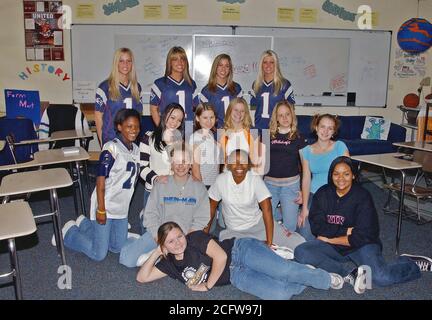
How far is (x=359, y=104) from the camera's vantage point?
680cm

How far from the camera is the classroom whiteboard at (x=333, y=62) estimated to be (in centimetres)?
654

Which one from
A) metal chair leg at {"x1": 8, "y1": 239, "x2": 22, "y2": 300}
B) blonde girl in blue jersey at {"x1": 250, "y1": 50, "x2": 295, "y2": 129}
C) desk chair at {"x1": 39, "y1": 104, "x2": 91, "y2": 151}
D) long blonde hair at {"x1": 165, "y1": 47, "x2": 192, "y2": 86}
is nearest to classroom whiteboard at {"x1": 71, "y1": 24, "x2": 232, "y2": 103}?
desk chair at {"x1": 39, "y1": 104, "x2": 91, "y2": 151}

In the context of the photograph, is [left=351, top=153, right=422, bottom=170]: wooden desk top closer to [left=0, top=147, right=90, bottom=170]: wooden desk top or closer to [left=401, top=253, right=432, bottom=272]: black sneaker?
[left=401, top=253, right=432, bottom=272]: black sneaker

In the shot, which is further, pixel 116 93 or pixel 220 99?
pixel 220 99

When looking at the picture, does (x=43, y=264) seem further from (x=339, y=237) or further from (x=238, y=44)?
(x=238, y=44)

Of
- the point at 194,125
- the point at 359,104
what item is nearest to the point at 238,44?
the point at 359,104

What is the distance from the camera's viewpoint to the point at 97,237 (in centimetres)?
313

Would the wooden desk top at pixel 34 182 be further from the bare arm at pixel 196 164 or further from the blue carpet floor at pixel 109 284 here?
the bare arm at pixel 196 164

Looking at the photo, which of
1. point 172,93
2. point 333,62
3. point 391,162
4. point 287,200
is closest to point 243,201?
point 287,200

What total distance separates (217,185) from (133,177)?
2.06 ft

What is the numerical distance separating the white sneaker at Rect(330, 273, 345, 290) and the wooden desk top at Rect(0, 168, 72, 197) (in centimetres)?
172

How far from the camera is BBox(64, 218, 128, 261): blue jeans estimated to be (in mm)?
3131

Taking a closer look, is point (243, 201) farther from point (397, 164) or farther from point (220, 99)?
point (397, 164)

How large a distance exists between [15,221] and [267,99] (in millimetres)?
2623
